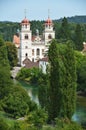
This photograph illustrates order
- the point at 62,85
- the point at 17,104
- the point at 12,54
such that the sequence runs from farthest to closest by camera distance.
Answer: the point at 12,54, the point at 17,104, the point at 62,85

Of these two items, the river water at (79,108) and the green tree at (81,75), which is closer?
the river water at (79,108)

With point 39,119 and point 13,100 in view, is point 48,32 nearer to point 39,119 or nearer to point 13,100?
point 13,100

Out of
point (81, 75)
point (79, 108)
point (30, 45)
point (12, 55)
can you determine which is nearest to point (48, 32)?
point (30, 45)

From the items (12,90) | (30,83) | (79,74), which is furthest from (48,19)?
(12,90)

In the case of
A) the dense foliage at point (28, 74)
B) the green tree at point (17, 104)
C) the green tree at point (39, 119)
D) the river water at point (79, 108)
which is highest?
the green tree at point (39, 119)

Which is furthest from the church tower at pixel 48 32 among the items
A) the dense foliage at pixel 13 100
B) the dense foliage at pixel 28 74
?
the dense foliage at pixel 13 100

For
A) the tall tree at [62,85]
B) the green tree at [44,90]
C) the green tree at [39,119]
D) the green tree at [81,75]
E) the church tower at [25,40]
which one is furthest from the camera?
the church tower at [25,40]

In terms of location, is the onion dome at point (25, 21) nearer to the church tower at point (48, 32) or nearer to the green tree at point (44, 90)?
the church tower at point (48, 32)

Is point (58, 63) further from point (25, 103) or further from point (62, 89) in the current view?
point (25, 103)
